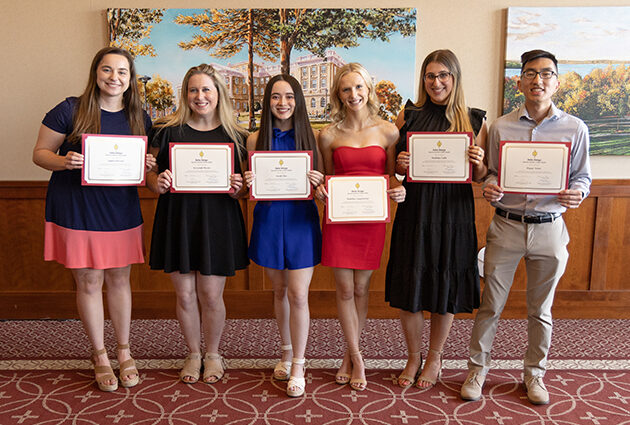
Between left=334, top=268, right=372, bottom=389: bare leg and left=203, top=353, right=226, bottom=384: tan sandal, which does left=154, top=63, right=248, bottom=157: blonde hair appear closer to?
left=334, top=268, right=372, bottom=389: bare leg

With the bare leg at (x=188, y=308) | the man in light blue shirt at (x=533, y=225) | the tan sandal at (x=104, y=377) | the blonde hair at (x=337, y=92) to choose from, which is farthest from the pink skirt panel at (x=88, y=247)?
the man in light blue shirt at (x=533, y=225)

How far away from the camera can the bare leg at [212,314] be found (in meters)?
2.55

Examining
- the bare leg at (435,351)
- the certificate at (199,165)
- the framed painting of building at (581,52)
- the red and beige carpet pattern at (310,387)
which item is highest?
the framed painting of building at (581,52)

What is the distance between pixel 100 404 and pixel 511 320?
2838 millimetres

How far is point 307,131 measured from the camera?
240cm

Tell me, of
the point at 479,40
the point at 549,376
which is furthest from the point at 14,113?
the point at 549,376

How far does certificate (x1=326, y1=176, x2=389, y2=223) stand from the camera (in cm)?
234

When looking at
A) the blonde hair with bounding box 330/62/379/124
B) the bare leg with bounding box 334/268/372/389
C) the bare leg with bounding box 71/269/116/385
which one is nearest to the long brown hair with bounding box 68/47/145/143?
the bare leg with bounding box 71/269/116/385

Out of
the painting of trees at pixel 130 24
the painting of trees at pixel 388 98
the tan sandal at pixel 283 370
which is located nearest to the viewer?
the tan sandal at pixel 283 370

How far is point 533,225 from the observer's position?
90.4 inches

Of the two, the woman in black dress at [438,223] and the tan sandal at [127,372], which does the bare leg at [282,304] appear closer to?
the woman in black dress at [438,223]

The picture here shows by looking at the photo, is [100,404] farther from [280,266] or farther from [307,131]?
[307,131]

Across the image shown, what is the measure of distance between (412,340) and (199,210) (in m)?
1.30

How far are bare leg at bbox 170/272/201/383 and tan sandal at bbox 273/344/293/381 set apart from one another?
0.44m
